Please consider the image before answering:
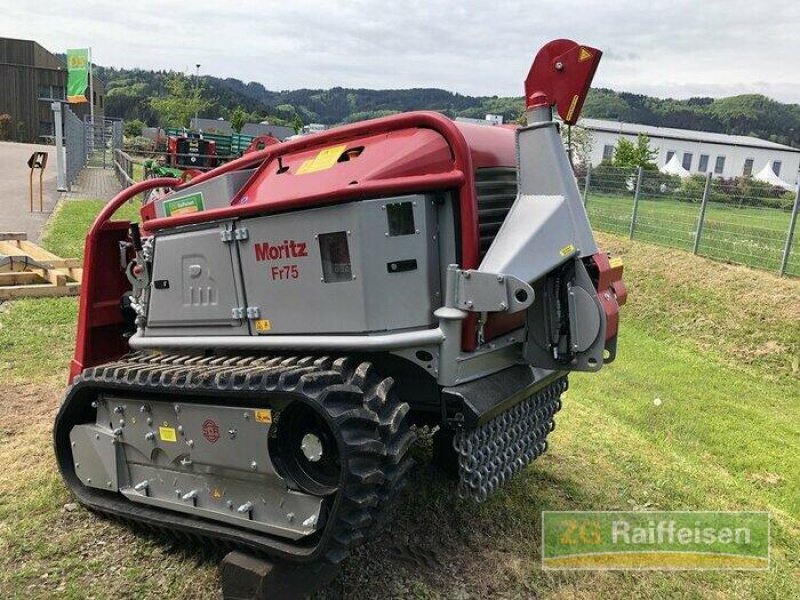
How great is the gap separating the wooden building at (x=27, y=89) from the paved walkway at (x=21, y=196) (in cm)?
2418

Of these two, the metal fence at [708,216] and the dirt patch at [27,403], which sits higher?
the metal fence at [708,216]

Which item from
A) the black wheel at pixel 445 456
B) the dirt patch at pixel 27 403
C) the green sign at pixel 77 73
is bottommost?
the dirt patch at pixel 27 403

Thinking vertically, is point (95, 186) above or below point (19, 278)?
above

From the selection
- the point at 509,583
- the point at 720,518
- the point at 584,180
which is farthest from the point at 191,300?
the point at 584,180

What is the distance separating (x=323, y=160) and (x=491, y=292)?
1.18m

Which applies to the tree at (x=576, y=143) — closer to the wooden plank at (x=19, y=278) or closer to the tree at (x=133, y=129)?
the wooden plank at (x=19, y=278)

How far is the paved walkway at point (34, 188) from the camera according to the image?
14.3 m

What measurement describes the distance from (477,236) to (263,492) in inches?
61.9

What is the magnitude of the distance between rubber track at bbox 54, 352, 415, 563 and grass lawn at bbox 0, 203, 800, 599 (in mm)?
484

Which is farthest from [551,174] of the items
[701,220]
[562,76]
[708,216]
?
[708,216]

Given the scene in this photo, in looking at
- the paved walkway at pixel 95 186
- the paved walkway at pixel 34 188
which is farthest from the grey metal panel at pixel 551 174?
the paved walkway at pixel 95 186

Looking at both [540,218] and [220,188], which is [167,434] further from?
[540,218]

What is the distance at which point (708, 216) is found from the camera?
1291cm

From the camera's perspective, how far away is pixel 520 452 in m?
4.05
